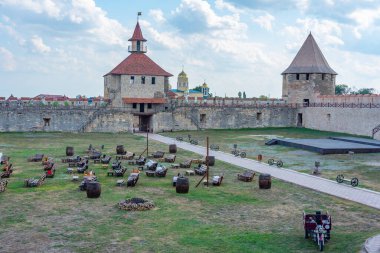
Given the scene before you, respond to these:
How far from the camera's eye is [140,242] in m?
12.4

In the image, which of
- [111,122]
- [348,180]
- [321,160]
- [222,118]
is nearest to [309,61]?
[222,118]

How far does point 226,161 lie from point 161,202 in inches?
464

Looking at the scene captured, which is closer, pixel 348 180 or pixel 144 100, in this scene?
pixel 348 180

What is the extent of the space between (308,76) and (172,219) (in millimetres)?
45214

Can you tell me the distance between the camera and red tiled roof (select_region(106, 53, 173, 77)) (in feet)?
175

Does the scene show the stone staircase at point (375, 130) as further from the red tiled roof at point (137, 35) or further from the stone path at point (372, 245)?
the stone path at point (372, 245)

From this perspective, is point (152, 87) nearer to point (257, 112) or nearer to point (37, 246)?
point (257, 112)

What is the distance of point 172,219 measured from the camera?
580 inches

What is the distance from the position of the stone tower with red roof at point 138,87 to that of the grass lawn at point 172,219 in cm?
3042

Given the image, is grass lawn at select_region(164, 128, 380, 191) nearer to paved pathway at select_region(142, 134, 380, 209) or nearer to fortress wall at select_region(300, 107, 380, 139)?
paved pathway at select_region(142, 134, 380, 209)

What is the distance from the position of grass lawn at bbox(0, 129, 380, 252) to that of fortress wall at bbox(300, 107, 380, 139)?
88.8 feet

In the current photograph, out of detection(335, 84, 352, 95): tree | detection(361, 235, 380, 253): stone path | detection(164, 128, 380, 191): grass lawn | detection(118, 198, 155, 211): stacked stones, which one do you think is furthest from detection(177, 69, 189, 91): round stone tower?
detection(361, 235, 380, 253): stone path

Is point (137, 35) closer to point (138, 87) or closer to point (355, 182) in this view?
point (138, 87)

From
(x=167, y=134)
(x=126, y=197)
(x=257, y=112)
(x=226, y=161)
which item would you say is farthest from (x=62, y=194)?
(x=257, y=112)
